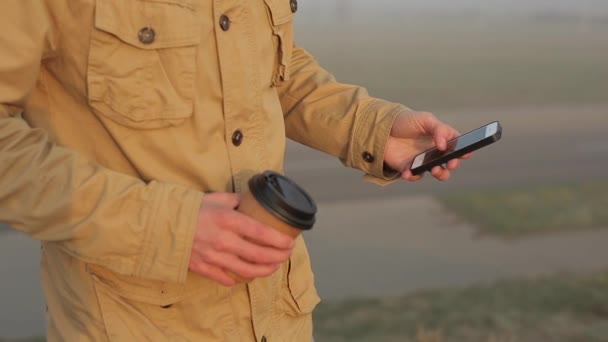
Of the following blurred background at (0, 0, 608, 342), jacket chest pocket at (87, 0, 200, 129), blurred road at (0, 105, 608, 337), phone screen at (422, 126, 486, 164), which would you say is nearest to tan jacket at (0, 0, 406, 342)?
jacket chest pocket at (87, 0, 200, 129)

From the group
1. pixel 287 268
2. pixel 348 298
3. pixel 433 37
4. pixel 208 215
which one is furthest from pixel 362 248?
pixel 433 37

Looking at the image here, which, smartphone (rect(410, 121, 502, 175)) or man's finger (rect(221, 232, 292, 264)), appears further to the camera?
smartphone (rect(410, 121, 502, 175))

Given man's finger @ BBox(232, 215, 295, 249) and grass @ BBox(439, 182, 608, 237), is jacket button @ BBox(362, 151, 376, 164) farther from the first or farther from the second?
grass @ BBox(439, 182, 608, 237)

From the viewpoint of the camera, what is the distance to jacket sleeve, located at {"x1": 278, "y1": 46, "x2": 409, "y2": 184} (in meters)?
2.12

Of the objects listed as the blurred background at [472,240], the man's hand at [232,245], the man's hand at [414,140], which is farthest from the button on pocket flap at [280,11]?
the blurred background at [472,240]

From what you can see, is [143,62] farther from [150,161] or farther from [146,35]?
[150,161]

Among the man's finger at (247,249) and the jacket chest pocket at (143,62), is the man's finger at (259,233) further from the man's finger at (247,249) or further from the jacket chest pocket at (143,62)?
the jacket chest pocket at (143,62)

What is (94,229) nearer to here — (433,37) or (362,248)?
(362,248)

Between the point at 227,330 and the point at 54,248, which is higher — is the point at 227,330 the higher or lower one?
the lower one

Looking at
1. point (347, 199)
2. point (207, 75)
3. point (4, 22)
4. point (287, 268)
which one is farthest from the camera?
point (347, 199)

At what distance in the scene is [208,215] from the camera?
56.8 inches

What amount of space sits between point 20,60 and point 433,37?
26448mm

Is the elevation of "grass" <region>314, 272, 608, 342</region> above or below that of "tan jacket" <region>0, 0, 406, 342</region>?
below

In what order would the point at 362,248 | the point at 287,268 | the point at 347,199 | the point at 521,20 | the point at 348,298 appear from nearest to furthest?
the point at 287,268 < the point at 348,298 < the point at 362,248 < the point at 347,199 < the point at 521,20
